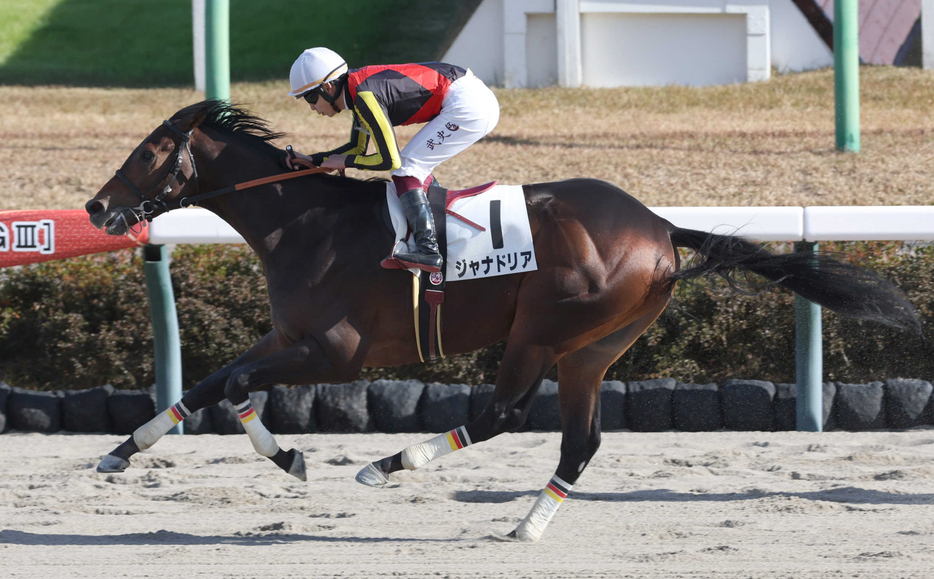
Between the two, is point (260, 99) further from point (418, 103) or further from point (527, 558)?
point (527, 558)

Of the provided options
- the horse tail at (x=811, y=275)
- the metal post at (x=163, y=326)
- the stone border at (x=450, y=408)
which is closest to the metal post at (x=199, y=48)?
the stone border at (x=450, y=408)

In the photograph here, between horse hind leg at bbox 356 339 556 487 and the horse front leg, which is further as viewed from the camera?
the horse front leg

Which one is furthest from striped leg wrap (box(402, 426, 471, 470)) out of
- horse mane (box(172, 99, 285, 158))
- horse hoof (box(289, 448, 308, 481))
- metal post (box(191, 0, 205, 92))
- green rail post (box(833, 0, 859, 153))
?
metal post (box(191, 0, 205, 92))

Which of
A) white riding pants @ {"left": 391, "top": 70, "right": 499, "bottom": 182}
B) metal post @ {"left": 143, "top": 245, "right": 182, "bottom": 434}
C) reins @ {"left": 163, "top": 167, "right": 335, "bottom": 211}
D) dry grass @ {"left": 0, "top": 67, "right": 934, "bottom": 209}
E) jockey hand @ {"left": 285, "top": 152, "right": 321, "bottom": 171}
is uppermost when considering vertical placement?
dry grass @ {"left": 0, "top": 67, "right": 934, "bottom": 209}

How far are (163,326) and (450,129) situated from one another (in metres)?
1.99

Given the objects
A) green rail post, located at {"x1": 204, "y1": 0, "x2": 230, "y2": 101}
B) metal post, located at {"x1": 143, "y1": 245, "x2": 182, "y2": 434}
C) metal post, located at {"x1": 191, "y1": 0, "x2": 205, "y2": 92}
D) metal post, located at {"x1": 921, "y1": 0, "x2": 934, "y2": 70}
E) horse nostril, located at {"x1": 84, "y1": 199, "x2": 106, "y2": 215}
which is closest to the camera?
horse nostril, located at {"x1": 84, "y1": 199, "x2": 106, "y2": 215}

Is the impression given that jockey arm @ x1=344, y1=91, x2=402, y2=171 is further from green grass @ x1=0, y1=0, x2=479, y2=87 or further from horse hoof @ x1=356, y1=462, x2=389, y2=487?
green grass @ x1=0, y1=0, x2=479, y2=87

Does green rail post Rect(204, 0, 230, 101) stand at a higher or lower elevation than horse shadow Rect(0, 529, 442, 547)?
higher

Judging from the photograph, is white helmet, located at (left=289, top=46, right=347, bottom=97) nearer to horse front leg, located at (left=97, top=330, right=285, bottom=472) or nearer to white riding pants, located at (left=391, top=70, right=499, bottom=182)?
white riding pants, located at (left=391, top=70, right=499, bottom=182)

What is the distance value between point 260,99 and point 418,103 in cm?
1035

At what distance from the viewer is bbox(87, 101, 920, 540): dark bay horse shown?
3705mm

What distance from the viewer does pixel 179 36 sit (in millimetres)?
17875

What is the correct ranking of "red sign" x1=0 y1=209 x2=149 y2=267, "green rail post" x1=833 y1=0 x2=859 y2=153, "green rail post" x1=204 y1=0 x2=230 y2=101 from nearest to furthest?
"red sign" x1=0 y1=209 x2=149 y2=267
"green rail post" x1=204 y1=0 x2=230 y2=101
"green rail post" x1=833 y1=0 x2=859 y2=153

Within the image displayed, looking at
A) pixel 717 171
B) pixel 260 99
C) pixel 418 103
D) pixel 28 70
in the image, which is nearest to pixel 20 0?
pixel 28 70
